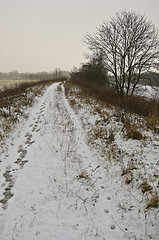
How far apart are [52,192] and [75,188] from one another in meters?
0.60

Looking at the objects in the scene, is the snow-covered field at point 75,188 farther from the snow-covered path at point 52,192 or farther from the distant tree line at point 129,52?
the distant tree line at point 129,52

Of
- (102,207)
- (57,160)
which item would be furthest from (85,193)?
(57,160)

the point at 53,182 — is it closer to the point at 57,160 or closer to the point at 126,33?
the point at 57,160

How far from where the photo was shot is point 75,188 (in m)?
3.33

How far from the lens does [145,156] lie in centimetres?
402

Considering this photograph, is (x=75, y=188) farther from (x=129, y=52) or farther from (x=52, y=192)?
(x=129, y=52)

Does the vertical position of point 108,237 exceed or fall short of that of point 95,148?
it falls short

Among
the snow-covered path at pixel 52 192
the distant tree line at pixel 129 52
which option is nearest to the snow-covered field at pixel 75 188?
the snow-covered path at pixel 52 192

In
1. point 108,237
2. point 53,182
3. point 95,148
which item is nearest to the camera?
point 108,237

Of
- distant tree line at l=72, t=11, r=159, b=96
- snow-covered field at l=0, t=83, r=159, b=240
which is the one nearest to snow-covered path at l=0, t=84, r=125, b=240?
snow-covered field at l=0, t=83, r=159, b=240

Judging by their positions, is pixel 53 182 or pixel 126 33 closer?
pixel 53 182

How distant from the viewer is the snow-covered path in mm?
2391

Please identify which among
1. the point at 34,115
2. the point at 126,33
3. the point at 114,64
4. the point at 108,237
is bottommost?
the point at 108,237

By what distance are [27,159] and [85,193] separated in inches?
93.5
